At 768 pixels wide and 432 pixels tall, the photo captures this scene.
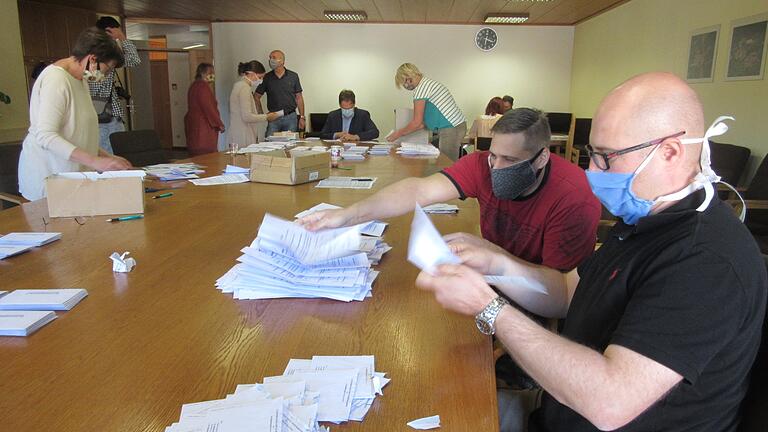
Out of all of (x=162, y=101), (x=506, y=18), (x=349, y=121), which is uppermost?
(x=506, y=18)

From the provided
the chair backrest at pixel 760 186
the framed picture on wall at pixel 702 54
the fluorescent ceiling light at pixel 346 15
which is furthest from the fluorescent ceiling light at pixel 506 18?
the chair backrest at pixel 760 186

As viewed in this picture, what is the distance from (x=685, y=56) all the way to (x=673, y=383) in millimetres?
5763

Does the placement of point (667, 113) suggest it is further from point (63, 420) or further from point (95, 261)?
point (95, 261)

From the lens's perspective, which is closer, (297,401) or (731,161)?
(297,401)

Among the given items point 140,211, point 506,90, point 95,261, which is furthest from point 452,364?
point 506,90

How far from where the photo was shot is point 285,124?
662cm

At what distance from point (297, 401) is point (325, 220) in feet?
2.97

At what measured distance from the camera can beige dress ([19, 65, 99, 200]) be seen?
2.52 m

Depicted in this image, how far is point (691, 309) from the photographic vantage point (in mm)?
796

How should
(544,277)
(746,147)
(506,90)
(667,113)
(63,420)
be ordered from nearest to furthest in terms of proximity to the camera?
(63,420) → (667,113) → (544,277) → (746,147) → (506,90)

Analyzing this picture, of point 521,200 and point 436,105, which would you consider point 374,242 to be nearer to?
point 521,200

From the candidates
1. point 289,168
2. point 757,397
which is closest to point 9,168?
point 289,168

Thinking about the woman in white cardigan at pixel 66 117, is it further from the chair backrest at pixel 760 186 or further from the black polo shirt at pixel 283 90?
the chair backrest at pixel 760 186

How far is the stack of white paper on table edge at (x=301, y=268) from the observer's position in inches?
48.6
